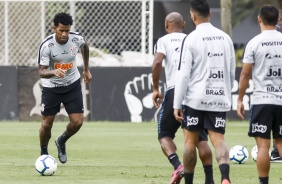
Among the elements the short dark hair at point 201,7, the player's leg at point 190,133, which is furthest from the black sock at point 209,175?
the short dark hair at point 201,7

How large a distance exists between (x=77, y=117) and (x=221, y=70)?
441cm

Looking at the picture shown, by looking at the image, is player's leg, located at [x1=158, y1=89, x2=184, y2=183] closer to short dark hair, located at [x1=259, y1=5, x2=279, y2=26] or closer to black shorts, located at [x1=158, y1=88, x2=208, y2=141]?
black shorts, located at [x1=158, y1=88, x2=208, y2=141]

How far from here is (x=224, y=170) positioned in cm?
1118

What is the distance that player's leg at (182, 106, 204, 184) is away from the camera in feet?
37.1

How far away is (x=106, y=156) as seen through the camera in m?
16.4

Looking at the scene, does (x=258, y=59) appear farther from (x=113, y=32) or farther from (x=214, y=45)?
(x=113, y=32)

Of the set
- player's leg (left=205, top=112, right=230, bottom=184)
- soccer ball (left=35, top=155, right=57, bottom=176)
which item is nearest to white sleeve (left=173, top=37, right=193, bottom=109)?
player's leg (left=205, top=112, right=230, bottom=184)

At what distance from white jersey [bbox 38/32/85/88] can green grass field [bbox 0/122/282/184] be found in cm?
123

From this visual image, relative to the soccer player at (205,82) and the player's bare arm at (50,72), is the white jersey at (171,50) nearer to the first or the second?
the soccer player at (205,82)

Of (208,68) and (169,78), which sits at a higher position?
(208,68)

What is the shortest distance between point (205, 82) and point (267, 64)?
0.74m

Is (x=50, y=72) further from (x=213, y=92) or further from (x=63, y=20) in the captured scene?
(x=213, y=92)

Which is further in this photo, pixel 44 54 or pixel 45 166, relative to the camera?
pixel 44 54

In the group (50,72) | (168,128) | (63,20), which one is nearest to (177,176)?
(168,128)
